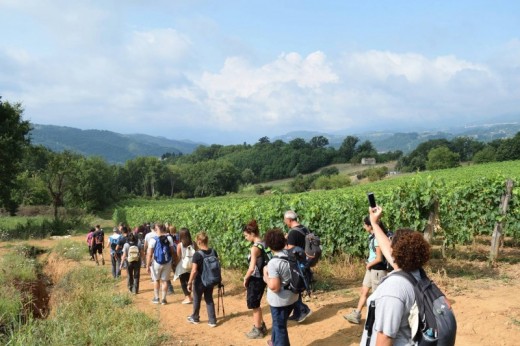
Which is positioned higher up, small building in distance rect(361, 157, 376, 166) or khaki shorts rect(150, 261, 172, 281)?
khaki shorts rect(150, 261, 172, 281)

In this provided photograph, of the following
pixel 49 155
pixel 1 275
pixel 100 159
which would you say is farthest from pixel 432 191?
pixel 100 159

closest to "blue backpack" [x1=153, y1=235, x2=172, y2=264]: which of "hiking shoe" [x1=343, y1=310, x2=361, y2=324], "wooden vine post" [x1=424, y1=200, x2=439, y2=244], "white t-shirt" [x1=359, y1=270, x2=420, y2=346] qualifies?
"hiking shoe" [x1=343, y1=310, x2=361, y2=324]

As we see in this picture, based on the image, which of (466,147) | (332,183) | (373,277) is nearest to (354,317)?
(373,277)

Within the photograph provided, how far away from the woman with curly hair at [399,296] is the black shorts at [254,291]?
3443 mm

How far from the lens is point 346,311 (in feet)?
22.6

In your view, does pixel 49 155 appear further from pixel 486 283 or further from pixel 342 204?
pixel 486 283

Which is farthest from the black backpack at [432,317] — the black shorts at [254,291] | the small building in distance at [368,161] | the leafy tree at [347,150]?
the leafy tree at [347,150]

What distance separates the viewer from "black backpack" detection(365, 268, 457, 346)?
2.60m

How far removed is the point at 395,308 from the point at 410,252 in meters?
0.41

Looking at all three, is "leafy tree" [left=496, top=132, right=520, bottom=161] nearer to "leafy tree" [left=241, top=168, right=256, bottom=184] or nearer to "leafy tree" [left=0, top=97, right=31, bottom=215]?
"leafy tree" [left=241, top=168, right=256, bottom=184]

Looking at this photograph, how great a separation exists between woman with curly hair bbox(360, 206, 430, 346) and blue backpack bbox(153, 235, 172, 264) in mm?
6464

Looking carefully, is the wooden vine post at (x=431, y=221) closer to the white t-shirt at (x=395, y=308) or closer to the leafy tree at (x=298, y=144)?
the white t-shirt at (x=395, y=308)

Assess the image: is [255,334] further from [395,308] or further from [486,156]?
[486,156]

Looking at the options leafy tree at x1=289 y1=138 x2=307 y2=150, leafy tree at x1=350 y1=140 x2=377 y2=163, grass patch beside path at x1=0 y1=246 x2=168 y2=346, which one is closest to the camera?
grass patch beside path at x1=0 y1=246 x2=168 y2=346
